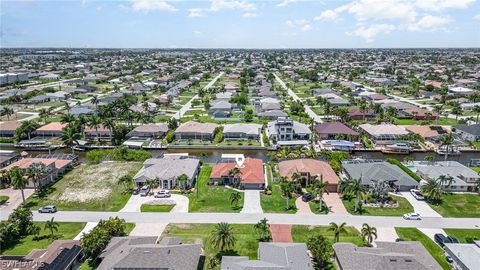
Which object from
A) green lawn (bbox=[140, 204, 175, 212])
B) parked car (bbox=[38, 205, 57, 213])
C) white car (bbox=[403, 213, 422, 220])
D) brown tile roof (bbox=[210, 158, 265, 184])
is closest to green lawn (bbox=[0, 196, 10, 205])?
parked car (bbox=[38, 205, 57, 213])

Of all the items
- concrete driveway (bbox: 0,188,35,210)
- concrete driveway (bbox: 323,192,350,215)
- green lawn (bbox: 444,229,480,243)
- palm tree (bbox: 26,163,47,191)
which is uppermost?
palm tree (bbox: 26,163,47,191)

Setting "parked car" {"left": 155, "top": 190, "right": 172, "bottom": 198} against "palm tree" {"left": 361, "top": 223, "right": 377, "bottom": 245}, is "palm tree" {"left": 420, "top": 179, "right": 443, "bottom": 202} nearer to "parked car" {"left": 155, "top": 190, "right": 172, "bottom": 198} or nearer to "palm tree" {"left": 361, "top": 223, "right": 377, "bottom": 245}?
"palm tree" {"left": 361, "top": 223, "right": 377, "bottom": 245}

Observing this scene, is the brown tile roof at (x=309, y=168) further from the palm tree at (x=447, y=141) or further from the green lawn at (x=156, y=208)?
the palm tree at (x=447, y=141)

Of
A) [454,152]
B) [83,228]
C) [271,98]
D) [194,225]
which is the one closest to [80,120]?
[83,228]

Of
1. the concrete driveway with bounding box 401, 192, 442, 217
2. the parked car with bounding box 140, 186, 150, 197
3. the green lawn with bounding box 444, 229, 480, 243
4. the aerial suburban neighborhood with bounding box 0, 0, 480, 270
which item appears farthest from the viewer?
the parked car with bounding box 140, 186, 150, 197

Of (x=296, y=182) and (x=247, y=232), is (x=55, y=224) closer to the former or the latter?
(x=247, y=232)

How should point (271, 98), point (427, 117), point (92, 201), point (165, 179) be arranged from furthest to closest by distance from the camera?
point (271, 98)
point (427, 117)
point (165, 179)
point (92, 201)

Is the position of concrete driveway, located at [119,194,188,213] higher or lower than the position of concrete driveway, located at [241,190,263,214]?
lower
